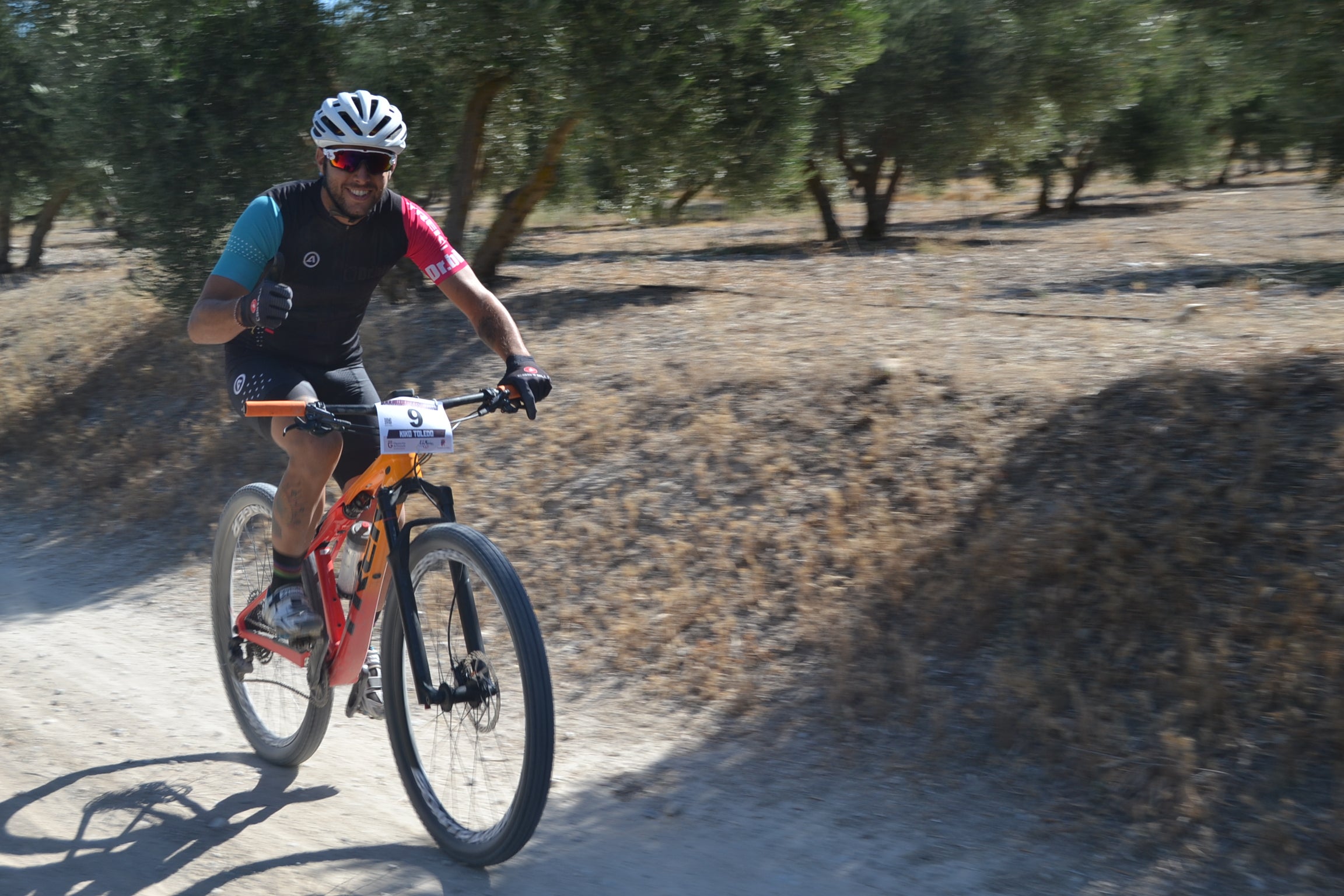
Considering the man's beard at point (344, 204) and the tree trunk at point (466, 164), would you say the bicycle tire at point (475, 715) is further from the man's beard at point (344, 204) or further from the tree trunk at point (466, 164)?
the tree trunk at point (466, 164)

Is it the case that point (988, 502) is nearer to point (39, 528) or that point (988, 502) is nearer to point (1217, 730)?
point (1217, 730)

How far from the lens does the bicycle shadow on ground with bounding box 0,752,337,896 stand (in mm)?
3746

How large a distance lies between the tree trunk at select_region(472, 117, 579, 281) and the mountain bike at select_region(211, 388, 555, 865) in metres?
7.49

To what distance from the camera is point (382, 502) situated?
12.7 feet

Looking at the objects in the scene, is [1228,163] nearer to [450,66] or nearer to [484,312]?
[450,66]

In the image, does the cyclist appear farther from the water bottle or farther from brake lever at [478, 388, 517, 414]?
the water bottle

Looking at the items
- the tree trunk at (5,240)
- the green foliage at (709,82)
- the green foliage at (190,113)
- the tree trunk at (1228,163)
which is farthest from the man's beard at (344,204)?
the tree trunk at (1228,163)

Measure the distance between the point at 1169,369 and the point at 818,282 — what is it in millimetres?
5929

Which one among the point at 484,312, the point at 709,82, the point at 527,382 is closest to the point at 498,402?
the point at 527,382

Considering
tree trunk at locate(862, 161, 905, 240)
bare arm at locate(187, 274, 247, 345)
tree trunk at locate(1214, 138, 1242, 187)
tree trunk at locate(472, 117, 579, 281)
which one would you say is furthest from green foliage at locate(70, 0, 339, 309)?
tree trunk at locate(1214, 138, 1242, 187)

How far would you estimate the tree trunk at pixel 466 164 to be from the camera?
439 inches

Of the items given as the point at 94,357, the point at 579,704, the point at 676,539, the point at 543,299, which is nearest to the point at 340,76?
the point at 543,299

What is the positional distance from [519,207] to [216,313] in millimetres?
8063

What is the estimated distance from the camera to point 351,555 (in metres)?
4.21
